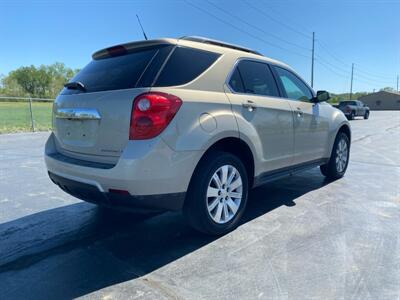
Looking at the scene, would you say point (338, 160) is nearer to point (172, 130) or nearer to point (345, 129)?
point (345, 129)

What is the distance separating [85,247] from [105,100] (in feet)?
4.44

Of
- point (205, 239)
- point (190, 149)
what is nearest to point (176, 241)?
point (205, 239)

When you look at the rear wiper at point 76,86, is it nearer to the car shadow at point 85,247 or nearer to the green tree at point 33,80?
the car shadow at point 85,247

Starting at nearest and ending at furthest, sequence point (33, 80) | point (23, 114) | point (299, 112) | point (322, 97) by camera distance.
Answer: point (299, 112)
point (322, 97)
point (23, 114)
point (33, 80)

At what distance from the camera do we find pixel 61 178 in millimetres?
3242

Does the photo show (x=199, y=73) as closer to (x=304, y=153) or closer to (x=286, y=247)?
(x=286, y=247)

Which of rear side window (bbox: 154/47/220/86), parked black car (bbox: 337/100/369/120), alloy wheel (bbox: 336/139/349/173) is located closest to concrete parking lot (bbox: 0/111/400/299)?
alloy wheel (bbox: 336/139/349/173)

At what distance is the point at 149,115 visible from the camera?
2674 millimetres

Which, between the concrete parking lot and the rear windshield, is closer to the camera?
the concrete parking lot

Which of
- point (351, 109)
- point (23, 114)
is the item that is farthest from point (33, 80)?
point (351, 109)

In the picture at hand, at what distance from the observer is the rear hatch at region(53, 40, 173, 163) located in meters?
2.79

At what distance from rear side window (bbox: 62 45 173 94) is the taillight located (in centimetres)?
18

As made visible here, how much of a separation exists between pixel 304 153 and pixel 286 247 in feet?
6.06

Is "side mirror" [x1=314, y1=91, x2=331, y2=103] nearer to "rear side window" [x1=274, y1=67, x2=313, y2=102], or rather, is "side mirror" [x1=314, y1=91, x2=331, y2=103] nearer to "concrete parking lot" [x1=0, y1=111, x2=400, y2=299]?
"rear side window" [x1=274, y1=67, x2=313, y2=102]
